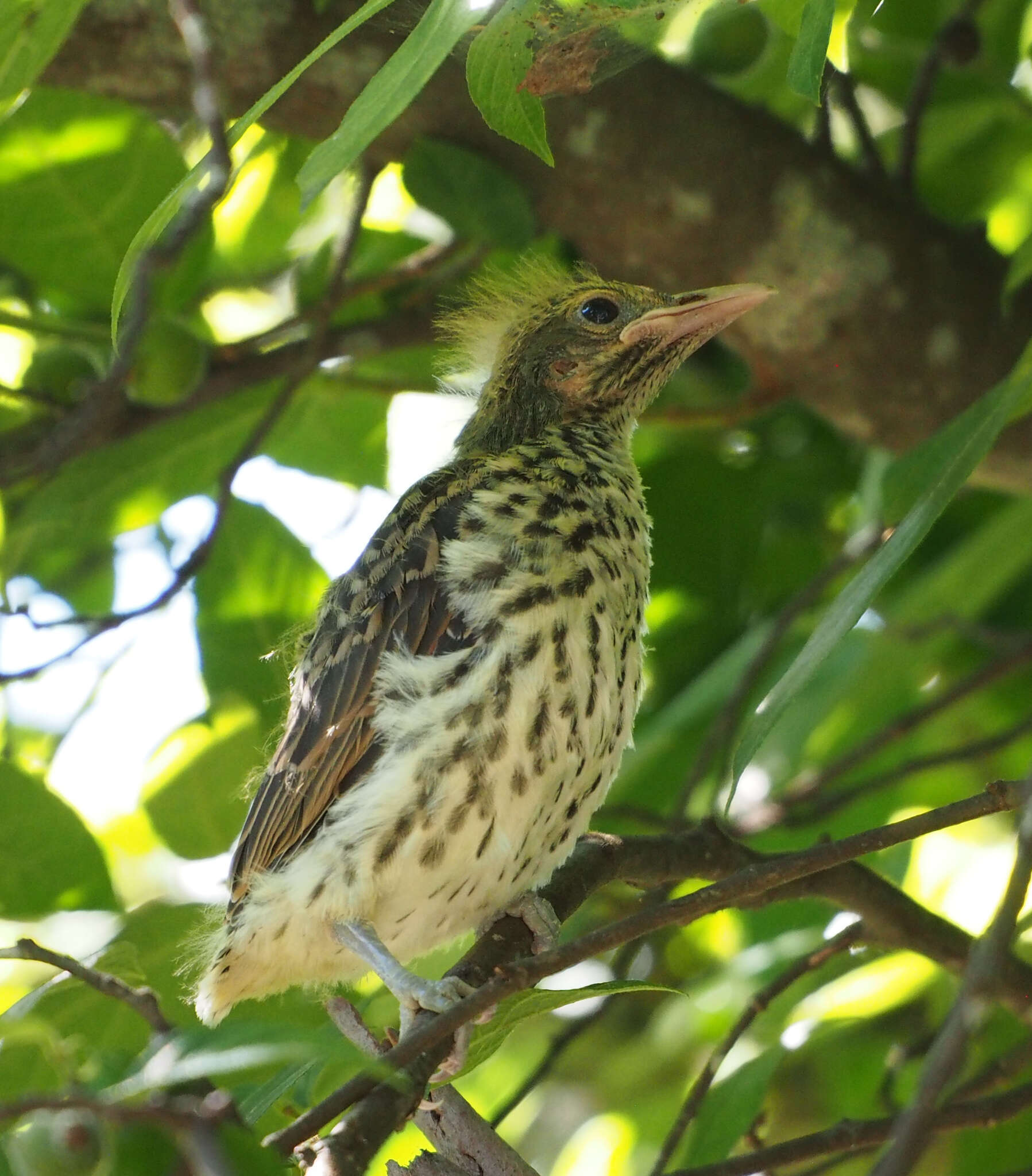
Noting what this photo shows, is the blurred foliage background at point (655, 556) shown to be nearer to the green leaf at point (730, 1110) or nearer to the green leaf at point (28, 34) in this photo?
the green leaf at point (730, 1110)

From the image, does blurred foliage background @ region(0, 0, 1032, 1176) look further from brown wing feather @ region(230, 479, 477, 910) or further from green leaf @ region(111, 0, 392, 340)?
green leaf @ region(111, 0, 392, 340)

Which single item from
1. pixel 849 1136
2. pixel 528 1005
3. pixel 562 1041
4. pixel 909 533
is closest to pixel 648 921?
pixel 528 1005

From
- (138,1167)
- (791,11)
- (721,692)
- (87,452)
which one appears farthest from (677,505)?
(138,1167)

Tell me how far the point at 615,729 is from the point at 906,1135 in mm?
1619

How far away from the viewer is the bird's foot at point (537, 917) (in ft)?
8.34

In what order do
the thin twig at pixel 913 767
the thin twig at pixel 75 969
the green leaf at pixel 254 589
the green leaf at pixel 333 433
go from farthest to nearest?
the green leaf at pixel 333 433 → the green leaf at pixel 254 589 → the thin twig at pixel 913 767 → the thin twig at pixel 75 969

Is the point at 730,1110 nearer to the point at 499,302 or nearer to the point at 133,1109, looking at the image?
the point at 133,1109

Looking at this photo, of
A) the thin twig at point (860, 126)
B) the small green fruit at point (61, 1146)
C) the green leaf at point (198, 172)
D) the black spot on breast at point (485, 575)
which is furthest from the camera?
the thin twig at point (860, 126)

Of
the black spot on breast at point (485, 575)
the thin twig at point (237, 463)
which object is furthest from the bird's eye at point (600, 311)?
the black spot on breast at point (485, 575)

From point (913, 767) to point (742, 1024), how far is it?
72 centimetres

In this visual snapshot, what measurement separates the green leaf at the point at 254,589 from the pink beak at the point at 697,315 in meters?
0.90

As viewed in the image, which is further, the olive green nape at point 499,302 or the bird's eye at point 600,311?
the olive green nape at point 499,302

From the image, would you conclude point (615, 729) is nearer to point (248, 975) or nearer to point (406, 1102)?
point (248, 975)

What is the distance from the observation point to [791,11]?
1.74m
